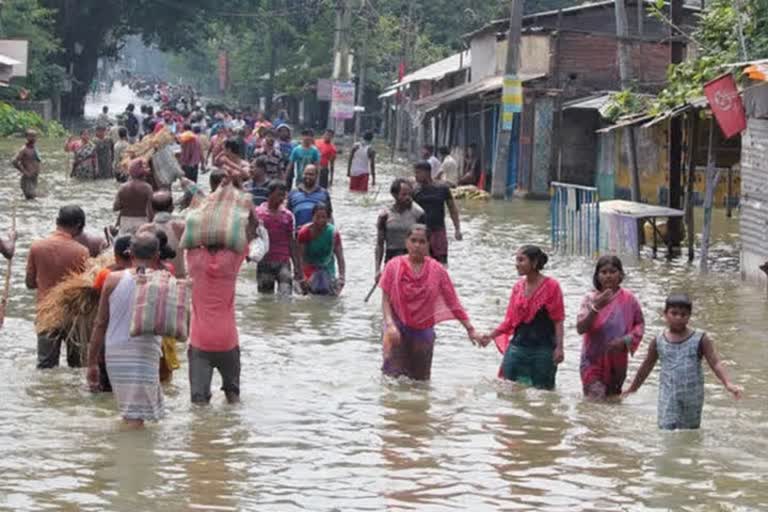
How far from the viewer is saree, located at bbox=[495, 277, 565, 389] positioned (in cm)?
1155

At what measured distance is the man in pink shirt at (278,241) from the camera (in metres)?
16.3

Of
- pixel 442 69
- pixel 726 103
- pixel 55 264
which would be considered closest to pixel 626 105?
pixel 726 103

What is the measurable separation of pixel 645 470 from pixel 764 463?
2.51 feet

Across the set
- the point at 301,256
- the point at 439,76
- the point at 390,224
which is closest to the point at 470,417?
A: the point at 390,224

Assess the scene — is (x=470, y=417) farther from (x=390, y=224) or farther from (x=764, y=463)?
(x=390, y=224)

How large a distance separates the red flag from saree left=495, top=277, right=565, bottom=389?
24.3 feet

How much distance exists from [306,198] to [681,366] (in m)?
7.42

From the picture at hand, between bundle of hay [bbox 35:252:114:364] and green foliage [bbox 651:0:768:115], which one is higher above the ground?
green foliage [bbox 651:0:768:115]

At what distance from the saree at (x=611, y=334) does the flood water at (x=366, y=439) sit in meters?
0.24

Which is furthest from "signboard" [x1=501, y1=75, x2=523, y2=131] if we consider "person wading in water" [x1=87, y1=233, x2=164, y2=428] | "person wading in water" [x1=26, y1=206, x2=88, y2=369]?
"person wading in water" [x1=87, y1=233, x2=164, y2=428]

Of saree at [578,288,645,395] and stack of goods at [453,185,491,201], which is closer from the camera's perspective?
saree at [578,288,645,395]

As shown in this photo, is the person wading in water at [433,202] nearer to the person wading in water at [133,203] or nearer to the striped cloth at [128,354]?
the person wading in water at [133,203]

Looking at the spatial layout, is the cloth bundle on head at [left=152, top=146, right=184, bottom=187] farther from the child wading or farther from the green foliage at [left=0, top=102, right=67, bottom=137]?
the green foliage at [left=0, top=102, right=67, bottom=137]

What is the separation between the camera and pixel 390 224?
15711mm
